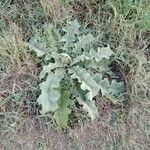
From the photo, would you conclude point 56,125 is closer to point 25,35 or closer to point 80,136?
point 80,136

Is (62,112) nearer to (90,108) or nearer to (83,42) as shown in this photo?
(90,108)

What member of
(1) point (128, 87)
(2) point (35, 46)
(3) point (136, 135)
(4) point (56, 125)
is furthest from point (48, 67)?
(3) point (136, 135)

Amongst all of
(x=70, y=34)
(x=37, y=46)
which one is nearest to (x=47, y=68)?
(x=37, y=46)

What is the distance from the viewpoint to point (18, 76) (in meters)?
2.76

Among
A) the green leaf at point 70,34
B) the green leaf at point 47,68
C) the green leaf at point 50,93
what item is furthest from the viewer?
the green leaf at point 70,34

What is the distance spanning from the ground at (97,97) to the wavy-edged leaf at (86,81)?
10 centimetres

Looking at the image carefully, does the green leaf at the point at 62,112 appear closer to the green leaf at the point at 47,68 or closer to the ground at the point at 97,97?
the ground at the point at 97,97

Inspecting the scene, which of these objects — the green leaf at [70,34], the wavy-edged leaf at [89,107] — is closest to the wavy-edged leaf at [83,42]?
the green leaf at [70,34]

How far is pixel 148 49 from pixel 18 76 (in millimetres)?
971

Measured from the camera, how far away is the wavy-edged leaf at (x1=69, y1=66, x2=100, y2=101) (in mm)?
2596

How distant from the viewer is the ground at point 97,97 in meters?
2.62

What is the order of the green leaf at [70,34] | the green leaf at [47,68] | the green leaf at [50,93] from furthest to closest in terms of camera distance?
the green leaf at [70,34]
the green leaf at [47,68]
the green leaf at [50,93]

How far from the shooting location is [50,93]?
2.60 metres

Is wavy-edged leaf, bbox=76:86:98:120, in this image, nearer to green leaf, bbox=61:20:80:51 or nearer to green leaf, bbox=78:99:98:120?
green leaf, bbox=78:99:98:120
